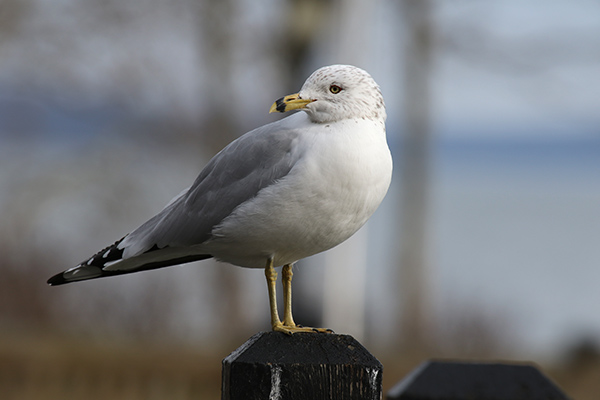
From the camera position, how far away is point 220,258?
2.53 meters

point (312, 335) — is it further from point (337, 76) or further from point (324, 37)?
point (324, 37)

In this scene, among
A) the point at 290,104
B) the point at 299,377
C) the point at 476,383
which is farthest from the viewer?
the point at 290,104

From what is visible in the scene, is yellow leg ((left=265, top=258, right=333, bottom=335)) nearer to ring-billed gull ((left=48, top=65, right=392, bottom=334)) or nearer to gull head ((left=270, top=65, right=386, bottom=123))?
ring-billed gull ((left=48, top=65, right=392, bottom=334))

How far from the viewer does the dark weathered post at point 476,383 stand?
210 cm

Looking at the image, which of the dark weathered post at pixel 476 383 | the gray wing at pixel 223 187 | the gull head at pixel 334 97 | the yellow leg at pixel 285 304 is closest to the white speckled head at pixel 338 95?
the gull head at pixel 334 97

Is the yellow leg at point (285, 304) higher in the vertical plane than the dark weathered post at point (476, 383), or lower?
higher

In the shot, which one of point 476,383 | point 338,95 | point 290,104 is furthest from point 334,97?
point 476,383

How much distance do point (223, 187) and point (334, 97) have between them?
444 millimetres

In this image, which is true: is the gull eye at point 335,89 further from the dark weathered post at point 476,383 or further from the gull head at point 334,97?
the dark weathered post at point 476,383

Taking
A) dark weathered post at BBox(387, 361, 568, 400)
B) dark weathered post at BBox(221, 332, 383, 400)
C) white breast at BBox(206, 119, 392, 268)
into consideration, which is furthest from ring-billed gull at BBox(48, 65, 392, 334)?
dark weathered post at BBox(221, 332, 383, 400)

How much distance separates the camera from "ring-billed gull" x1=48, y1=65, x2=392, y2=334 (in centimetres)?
220

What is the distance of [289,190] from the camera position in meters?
2.21

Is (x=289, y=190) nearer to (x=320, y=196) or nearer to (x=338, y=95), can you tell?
(x=320, y=196)

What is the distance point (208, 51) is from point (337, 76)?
5327 millimetres
